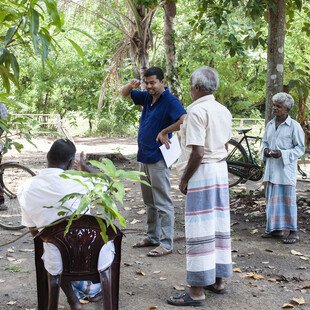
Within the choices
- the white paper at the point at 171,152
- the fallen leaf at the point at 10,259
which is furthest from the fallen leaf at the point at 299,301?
the fallen leaf at the point at 10,259

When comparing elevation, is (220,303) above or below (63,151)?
below

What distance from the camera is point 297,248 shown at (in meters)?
6.84

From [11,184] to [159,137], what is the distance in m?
3.42

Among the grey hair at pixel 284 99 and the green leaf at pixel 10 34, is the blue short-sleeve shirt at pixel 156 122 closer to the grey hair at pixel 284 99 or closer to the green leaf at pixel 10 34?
the grey hair at pixel 284 99

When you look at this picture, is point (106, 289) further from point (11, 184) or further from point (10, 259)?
point (11, 184)

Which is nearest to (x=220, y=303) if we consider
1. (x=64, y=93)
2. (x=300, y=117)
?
(x=300, y=117)

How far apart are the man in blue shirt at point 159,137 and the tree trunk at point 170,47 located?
5.63 metres

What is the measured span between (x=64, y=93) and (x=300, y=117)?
15.7m

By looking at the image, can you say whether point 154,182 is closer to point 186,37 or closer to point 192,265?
point 192,265

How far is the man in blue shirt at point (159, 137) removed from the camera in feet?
20.2

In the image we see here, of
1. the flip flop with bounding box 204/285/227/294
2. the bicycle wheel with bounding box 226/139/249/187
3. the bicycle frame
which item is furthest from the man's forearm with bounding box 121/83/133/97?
the bicycle wheel with bounding box 226/139/249/187

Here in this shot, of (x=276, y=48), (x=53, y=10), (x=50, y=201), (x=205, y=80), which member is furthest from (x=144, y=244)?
(x=53, y=10)

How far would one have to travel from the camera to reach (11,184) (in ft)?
28.7

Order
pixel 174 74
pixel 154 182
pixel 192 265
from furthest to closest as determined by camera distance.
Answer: pixel 174 74 < pixel 154 182 < pixel 192 265
